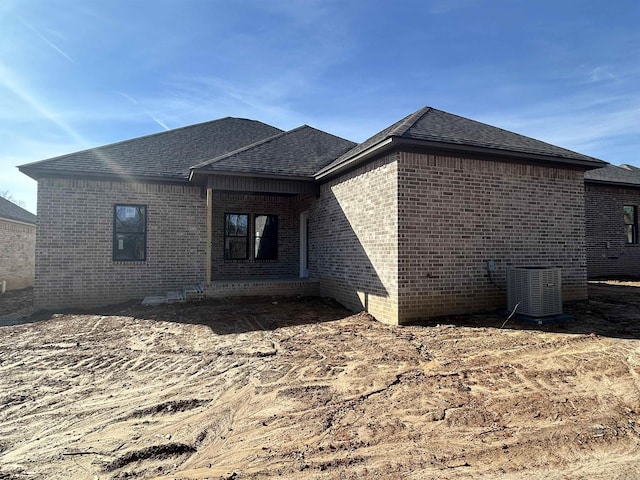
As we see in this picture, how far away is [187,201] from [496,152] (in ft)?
28.3

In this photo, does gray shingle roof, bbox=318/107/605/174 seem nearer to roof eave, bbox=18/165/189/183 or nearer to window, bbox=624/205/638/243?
roof eave, bbox=18/165/189/183

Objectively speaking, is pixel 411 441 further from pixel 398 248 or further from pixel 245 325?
pixel 245 325

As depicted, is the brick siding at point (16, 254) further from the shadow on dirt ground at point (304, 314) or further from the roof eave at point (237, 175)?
the roof eave at point (237, 175)

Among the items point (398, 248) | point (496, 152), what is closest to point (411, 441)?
point (398, 248)

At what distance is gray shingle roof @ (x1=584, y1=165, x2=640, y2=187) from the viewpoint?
15.8m

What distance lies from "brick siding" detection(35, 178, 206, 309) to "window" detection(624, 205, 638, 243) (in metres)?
17.6

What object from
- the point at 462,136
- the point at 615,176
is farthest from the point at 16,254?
the point at 615,176

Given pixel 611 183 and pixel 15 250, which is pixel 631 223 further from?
pixel 15 250

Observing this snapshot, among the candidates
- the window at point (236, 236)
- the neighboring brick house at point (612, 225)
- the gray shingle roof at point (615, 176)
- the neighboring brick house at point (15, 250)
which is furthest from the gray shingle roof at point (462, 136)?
the neighboring brick house at point (15, 250)

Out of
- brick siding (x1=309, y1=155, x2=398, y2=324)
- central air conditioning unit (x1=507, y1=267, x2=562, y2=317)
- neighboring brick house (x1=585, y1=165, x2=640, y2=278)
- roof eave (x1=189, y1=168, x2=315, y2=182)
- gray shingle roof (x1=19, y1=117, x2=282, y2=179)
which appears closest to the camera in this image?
central air conditioning unit (x1=507, y1=267, x2=562, y2=317)

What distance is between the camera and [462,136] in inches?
334

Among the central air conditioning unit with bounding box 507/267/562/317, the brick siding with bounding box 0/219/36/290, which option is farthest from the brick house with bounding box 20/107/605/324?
the brick siding with bounding box 0/219/36/290

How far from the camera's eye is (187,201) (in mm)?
11648

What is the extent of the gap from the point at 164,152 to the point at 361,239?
25.6 ft
